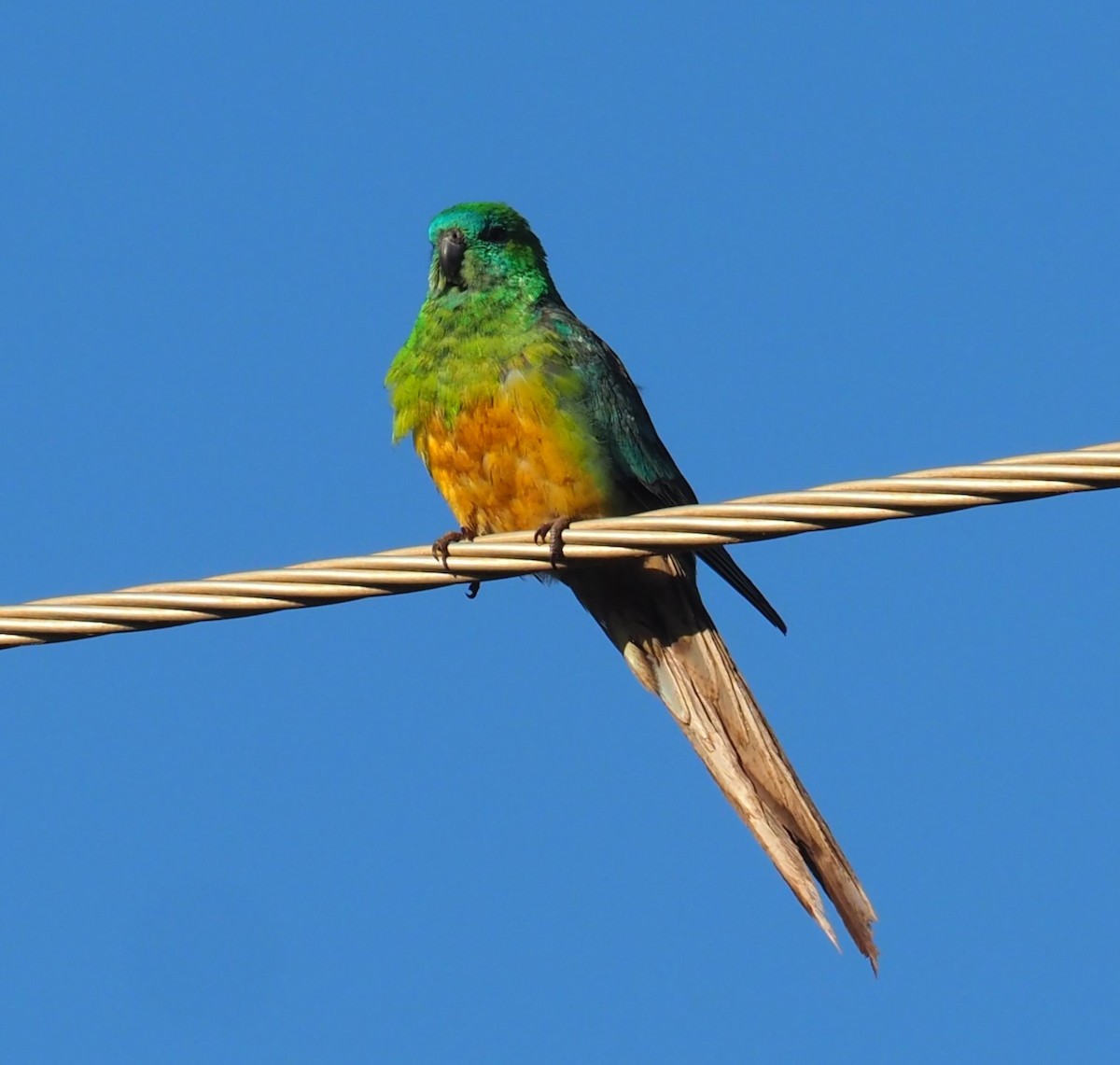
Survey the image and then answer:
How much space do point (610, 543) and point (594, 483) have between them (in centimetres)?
184

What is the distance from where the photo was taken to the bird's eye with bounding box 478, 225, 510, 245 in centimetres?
775

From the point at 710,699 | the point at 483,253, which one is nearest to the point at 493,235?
the point at 483,253

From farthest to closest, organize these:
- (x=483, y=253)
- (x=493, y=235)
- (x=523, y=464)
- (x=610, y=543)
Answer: (x=493, y=235)
(x=483, y=253)
(x=523, y=464)
(x=610, y=543)

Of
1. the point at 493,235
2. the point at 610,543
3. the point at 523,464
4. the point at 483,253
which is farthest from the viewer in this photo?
the point at 493,235

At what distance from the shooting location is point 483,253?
7.67 meters

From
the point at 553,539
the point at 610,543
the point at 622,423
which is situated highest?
the point at 622,423

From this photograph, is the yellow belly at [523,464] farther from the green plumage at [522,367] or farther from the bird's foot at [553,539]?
the bird's foot at [553,539]

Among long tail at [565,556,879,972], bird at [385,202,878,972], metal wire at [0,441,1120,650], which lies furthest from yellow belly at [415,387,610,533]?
metal wire at [0,441,1120,650]

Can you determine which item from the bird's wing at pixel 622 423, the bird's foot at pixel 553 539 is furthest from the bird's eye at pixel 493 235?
the bird's foot at pixel 553 539

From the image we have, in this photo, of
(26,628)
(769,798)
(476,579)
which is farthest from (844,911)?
(26,628)

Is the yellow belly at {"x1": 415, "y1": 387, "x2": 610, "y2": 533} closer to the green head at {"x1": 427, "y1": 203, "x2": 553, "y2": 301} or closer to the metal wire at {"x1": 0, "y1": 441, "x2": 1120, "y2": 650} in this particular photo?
the green head at {"x1": 427, "y1": 203, "x2": 553, "y2": 301}

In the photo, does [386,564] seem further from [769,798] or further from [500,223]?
[500,223]

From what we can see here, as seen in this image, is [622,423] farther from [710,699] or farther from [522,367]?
[710,699]

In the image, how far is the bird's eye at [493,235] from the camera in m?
7.75
